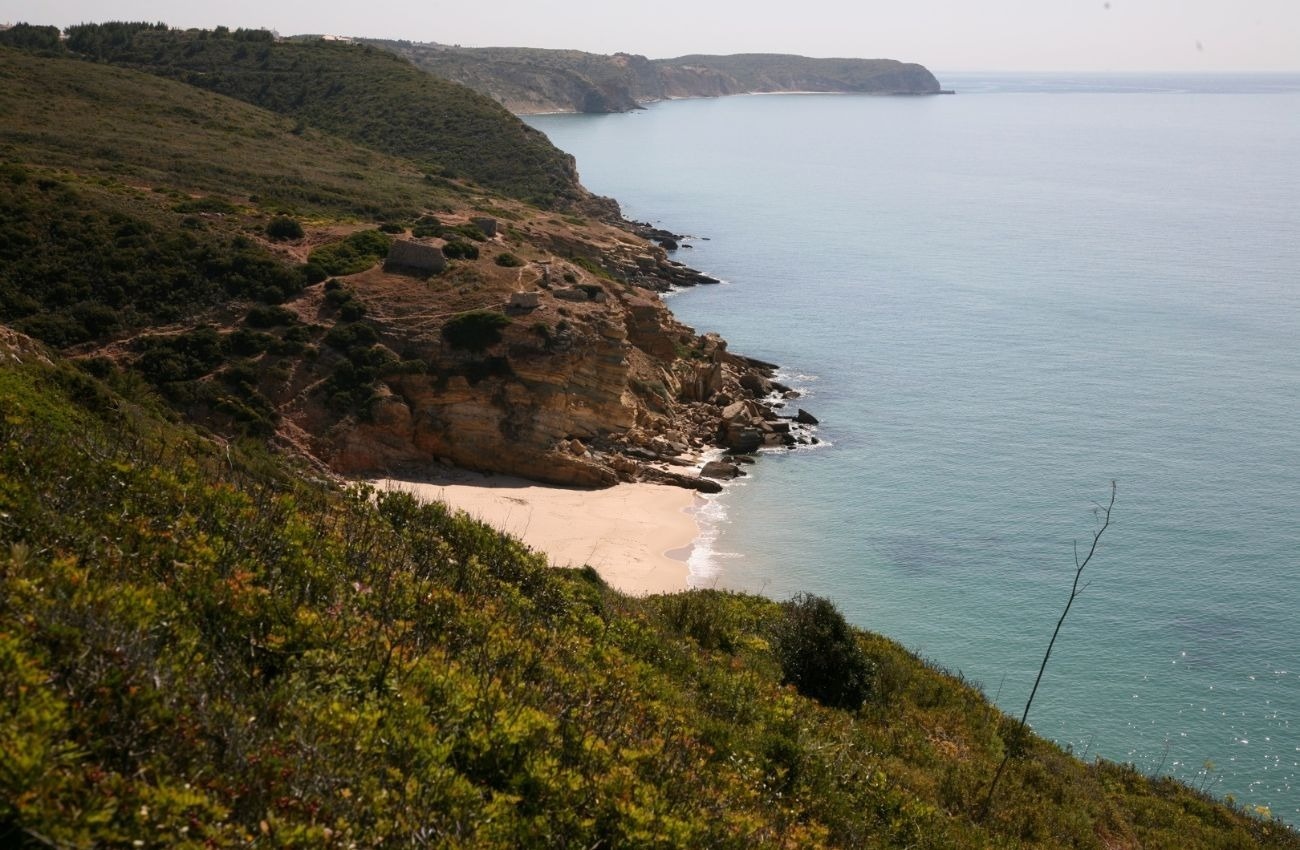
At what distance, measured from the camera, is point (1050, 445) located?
4300cm

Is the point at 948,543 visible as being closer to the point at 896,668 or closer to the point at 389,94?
the point at 896,668

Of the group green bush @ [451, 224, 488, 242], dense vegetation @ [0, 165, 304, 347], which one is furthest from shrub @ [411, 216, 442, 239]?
dense vegetation @ [0, 165, 304, 347]

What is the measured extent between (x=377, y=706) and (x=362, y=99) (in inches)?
3416

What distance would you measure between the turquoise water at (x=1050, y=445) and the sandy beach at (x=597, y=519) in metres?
1.38

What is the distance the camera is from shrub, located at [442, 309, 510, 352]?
121 ft

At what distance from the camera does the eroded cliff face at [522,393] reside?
34594 millimetres

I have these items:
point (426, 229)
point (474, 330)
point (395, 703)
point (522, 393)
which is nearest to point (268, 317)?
point (474, 330)

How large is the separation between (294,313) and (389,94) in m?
57.2

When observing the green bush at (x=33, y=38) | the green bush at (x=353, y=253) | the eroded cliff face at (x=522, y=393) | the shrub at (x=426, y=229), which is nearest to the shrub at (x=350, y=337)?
the eroded cliff face at (x=522, y=393)

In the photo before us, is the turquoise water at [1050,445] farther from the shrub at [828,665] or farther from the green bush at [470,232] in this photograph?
the green bush at [470,232]

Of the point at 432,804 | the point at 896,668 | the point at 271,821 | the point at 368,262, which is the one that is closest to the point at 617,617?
the point at 896,668

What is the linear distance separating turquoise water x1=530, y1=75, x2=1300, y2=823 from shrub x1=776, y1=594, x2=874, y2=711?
11.2 m

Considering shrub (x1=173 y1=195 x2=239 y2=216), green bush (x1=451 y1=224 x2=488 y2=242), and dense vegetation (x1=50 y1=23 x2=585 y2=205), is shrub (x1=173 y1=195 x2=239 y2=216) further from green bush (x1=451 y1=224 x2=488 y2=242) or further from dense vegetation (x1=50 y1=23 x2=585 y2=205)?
dense vegetation (x1=50 y1=23 x2=585 y2=205)

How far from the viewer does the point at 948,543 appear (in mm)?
33938
